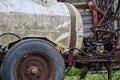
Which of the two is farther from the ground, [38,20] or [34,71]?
[38,20]

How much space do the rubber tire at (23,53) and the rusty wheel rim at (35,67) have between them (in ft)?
0.23

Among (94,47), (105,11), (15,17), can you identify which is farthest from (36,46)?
(105,11)

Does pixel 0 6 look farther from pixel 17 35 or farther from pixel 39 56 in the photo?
pixel 39 56

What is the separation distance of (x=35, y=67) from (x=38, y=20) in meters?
0.79

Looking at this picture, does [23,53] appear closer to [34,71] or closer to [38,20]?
[34,71]

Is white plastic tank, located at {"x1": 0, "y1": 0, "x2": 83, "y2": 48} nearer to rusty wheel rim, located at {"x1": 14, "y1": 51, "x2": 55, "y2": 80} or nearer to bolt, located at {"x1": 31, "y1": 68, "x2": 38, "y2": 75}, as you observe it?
rusty wheel rim, located at {"x1": 14, "y1": 51, "x2": 55, "y2": 80}

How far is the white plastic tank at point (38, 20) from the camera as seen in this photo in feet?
21.4

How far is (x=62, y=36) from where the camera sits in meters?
6.81

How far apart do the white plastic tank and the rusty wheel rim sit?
382 millimetres

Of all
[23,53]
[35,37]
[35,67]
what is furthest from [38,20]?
[35,67]

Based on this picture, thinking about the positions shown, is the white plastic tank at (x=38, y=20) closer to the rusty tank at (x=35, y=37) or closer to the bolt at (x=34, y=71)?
the rusty tank at (x=35, y=37)

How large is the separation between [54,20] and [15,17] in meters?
0.66

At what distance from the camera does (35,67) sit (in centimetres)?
643

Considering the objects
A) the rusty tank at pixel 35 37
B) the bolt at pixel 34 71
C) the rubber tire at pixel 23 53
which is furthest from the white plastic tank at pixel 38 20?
the bolt at pixel 34 71
